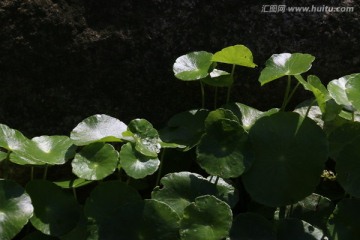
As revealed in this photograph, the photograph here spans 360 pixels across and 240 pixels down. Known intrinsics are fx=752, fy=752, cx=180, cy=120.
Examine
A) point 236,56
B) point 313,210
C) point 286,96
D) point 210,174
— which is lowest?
point 313,210

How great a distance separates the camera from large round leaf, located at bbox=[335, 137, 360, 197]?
79.0 inches

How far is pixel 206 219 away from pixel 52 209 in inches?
16.6

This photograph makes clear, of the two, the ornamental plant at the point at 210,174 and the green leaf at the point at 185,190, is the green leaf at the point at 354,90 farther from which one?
the green leaf at the point at 185,190

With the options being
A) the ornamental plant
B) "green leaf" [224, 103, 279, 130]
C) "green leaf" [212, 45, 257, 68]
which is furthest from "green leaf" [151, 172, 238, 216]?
"green leaf" [212, 45, 257, 68]

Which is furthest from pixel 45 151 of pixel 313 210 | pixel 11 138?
pixel 313 210

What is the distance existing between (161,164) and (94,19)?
0.47m

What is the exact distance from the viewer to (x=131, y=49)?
2227 mm

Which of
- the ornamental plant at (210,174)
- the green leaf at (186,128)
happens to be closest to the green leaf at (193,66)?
the ornamental plant at (210,174)

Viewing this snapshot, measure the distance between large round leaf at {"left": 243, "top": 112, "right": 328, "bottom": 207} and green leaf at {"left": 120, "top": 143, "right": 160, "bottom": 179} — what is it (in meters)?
0.25

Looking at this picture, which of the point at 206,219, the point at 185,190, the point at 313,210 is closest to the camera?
the point at 206,219

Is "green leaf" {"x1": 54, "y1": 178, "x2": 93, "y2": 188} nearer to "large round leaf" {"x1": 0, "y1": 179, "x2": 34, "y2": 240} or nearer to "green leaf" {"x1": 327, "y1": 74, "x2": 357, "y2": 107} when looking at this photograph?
"large round leaf" {"x1": 0, "y1": 179, "x2": 34, "y2": 240}

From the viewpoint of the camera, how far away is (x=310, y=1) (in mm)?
2289

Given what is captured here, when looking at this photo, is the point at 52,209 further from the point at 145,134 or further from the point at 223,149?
the point at 223,149

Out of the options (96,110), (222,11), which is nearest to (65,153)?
(96,110)
